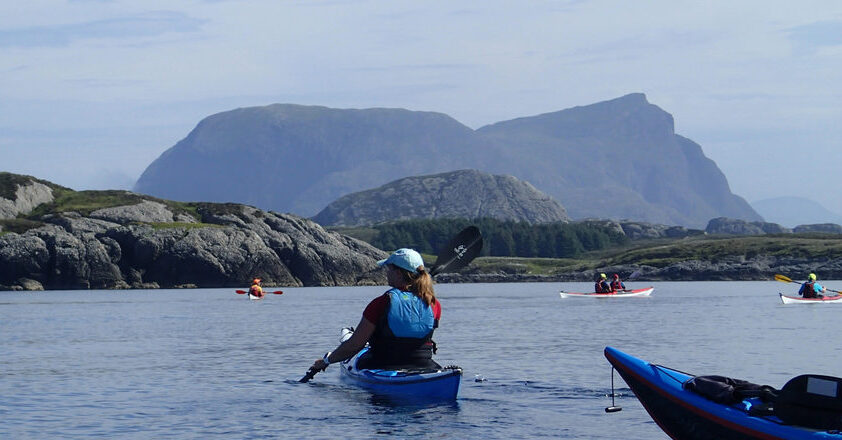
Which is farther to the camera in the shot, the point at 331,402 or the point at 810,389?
the point at 331,402

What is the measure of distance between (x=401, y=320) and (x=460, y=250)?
350 inches

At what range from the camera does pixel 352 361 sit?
1039 inches

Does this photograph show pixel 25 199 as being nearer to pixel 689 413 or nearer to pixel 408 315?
pixel 408 315

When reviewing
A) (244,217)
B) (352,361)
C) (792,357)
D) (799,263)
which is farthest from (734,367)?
(799,263)

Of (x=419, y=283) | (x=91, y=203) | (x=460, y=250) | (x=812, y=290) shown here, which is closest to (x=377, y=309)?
(x=419, y=283)

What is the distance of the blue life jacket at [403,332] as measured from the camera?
21936 mm

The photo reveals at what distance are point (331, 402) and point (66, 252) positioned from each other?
11888 centimetres

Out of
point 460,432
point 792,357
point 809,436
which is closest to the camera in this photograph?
point 809,436

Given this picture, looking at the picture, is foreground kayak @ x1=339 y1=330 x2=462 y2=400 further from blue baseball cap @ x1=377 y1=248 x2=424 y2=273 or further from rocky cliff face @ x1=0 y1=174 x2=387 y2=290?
rocky cliff face @ x1=0 y1=174 x2=387 y2=290

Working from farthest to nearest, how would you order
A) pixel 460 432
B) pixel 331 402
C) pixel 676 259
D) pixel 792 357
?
pixel 676 259, pixel 792 357, pixel 331 402, pixel 460 432

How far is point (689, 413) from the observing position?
1587 cm

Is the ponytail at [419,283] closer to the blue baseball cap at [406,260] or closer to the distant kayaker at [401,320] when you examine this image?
the distant kayaker at [401,320]

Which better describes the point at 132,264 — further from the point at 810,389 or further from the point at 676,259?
the point at 810,389

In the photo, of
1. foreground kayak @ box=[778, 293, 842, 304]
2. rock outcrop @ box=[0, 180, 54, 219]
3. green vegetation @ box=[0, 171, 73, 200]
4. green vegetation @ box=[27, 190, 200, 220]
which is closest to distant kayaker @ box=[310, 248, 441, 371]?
foreground kayak @ box=[778, 293, 842, 304]
